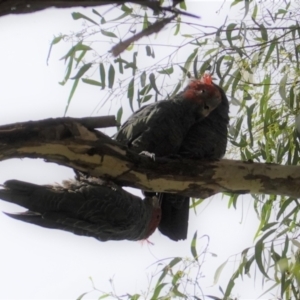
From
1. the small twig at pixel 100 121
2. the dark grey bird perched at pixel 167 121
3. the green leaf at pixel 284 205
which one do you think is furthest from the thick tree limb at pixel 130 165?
the green leaf at pixel 284 205

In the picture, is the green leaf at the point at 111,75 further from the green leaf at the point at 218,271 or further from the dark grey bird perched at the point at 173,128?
the green leaf at the point at 218,271

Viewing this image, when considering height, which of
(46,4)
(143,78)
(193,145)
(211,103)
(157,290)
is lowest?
(157,290)

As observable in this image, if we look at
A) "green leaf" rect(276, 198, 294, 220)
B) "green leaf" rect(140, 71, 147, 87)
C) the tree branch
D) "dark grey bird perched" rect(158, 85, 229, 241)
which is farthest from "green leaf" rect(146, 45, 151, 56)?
the tree branch

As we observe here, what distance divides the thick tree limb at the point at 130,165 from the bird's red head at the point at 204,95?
371mm

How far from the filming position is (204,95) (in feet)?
5.98

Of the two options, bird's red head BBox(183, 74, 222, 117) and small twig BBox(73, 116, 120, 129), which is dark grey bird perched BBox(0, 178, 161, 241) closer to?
small twig BBox(73, 116, 120, 129)

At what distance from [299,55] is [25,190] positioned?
119cm

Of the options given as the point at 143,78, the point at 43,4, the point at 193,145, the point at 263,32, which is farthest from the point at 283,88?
the point at 43,4

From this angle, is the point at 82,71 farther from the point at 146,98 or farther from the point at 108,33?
the point at 146,98

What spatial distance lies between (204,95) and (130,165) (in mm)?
540

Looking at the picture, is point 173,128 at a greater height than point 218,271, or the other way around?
point 173,128

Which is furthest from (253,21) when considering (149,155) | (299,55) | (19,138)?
(19,138)

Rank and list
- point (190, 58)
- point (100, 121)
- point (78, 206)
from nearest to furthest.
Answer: point (100, 121) → point (78, 206) → point (190, 58)

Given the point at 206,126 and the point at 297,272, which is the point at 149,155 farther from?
the point at 297,272
